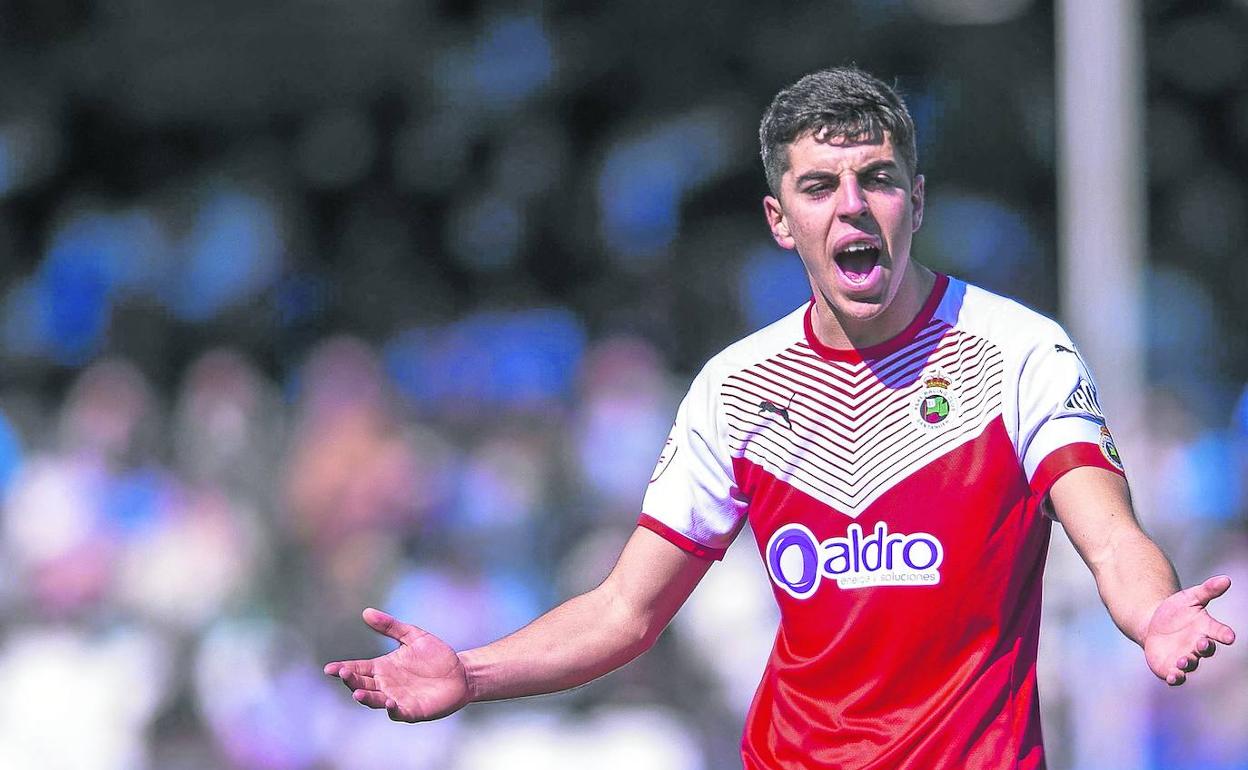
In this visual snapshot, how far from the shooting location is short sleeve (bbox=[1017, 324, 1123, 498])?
12.9 feet

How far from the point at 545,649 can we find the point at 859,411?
3.00ft

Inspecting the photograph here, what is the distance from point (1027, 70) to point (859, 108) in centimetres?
1099

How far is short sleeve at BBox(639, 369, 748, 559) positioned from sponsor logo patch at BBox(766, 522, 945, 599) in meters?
0.19

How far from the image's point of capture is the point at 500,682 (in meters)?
4.21

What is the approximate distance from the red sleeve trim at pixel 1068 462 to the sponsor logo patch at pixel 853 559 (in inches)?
10.8

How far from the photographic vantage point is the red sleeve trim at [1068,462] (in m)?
3.90

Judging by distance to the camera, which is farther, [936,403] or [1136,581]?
[936,403]

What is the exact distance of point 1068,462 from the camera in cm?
390

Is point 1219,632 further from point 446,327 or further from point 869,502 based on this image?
point 446,327

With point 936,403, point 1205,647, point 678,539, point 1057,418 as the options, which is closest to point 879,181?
point 936,403

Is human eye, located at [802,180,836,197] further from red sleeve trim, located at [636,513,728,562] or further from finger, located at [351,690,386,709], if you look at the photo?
finger, located at [351,690,386,709]

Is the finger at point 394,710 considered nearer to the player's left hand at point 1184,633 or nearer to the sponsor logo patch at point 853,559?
the sponsor logo patch at point 853,559

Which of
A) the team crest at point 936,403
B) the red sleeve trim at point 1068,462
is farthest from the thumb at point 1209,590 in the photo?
the team crest at point 936,403

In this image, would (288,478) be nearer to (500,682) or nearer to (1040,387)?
(500,682)
